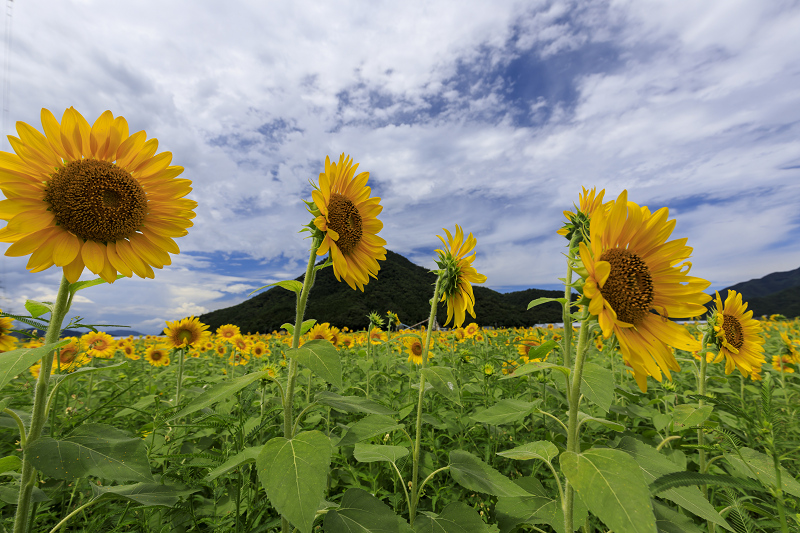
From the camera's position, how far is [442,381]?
1.78 m

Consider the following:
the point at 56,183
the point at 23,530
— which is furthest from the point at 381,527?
the point at 56,183

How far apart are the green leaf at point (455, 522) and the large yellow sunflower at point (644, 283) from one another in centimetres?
103

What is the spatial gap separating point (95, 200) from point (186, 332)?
132 inches

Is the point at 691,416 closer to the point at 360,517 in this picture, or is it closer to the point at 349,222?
the point at 360,517

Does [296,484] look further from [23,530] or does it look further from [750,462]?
[750,462]

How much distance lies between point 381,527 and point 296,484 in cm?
54

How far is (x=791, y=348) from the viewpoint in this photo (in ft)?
18.0

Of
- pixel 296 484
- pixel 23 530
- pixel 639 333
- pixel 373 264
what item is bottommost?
pixel 23 530

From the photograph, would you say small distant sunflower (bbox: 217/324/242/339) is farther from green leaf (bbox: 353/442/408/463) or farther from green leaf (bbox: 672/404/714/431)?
green leaf (bbox: 672/404/714/431)

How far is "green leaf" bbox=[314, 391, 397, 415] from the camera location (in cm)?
155

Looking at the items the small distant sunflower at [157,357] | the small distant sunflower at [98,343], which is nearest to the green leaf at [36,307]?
the small distant sunflower at [98,343]

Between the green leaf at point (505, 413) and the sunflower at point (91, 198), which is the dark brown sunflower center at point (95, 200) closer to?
the sunflower at point (91, 198)

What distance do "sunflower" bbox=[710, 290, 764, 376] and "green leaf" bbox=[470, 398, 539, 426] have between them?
2253mm

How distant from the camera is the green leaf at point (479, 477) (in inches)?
65.5
